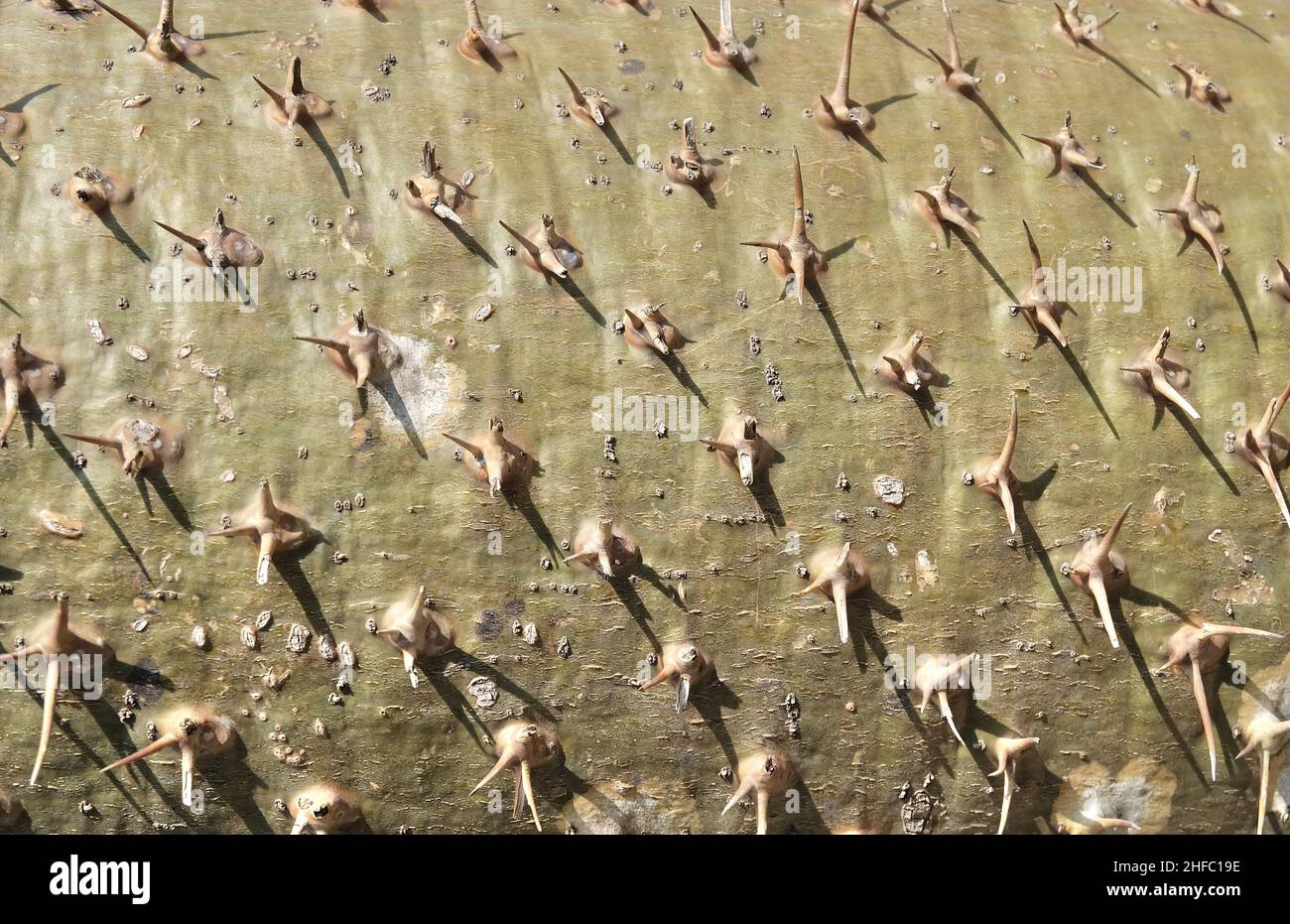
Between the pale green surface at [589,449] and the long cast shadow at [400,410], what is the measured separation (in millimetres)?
40

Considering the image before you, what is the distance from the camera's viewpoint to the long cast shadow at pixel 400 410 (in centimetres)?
408

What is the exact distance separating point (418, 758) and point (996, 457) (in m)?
2.47

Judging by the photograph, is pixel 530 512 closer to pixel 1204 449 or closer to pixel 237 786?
pixel 237 786

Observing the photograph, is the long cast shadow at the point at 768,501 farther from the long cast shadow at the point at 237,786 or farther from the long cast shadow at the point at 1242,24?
the long cast shadow at the point at 1242,24

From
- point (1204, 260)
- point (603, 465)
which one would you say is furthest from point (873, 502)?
point (1204, 260)

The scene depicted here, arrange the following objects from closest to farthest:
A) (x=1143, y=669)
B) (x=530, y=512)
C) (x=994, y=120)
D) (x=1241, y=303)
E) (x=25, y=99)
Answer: (x=530, y=512)
(x=1143, y=669)
(x=25, y=99)
(x=1241, y=303)
(x=994, y=120)

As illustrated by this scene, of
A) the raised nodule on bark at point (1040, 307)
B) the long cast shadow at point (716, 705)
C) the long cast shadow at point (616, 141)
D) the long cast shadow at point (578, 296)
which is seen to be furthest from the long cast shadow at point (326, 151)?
the raised nodule on bark at point (1040, 307)

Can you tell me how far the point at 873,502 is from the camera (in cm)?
419

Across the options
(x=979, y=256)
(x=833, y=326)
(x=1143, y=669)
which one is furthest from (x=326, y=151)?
(x=1143, y=669)

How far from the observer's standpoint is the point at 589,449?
13.5ft

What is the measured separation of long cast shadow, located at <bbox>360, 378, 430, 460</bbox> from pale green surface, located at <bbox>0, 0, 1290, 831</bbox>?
0.13ft

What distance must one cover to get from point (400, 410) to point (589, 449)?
716 millimetres

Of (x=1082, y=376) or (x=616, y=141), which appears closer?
(x=1082, y=376)

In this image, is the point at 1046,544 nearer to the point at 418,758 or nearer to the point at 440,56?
the point at 418,758
